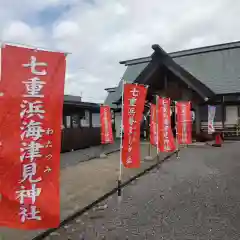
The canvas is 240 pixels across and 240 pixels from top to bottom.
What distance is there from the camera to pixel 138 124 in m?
8.19

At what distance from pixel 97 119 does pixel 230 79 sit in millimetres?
10587

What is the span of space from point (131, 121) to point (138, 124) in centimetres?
35

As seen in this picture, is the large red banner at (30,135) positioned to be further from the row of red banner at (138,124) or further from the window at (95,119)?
the window at (95,119)

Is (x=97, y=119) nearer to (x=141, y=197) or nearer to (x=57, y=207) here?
(x=141, y=197)

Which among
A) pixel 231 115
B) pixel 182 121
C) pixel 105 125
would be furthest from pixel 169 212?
pixel 231 115

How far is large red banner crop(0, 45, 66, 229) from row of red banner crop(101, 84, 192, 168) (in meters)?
4.05

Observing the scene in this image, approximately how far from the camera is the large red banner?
3469 mm

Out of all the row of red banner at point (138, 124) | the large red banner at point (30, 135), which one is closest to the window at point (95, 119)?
the row of red banner at point (138, 124)

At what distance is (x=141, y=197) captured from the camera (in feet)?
22.2

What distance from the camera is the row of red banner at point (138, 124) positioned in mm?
7789

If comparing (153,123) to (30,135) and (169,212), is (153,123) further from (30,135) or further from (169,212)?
(30,135)

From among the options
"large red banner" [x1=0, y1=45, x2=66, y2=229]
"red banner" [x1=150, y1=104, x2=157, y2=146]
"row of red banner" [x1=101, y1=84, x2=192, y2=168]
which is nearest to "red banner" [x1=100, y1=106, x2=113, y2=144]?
"row of red banner" [x1=101, y1=84, x2=192, y2=168]

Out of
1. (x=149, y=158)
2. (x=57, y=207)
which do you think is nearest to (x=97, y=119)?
(x=149, y=158)

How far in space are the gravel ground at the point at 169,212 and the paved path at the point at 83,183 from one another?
38cm
